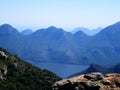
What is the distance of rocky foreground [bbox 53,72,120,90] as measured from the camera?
3378 cm

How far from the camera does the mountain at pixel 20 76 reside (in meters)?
154

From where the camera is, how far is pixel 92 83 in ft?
112

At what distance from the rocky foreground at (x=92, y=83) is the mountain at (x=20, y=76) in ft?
366

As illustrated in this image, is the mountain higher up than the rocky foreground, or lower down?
higher up

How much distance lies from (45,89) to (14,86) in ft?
56.1

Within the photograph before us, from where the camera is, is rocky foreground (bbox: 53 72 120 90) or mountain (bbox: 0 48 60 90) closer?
rocky foreground (bbox: 53 72 120 90)

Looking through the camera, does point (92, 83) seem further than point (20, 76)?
No

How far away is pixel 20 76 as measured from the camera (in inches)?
Result: 6462

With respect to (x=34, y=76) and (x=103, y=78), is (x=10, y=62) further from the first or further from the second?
(x=103, y=78)

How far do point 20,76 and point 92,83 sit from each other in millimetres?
132244

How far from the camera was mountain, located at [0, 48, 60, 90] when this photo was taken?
153725 mm

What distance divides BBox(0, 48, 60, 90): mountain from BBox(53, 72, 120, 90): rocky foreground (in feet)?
366

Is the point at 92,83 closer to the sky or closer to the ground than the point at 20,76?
closer to the ground

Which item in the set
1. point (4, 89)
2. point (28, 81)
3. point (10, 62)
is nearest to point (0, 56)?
point (10, 62)
